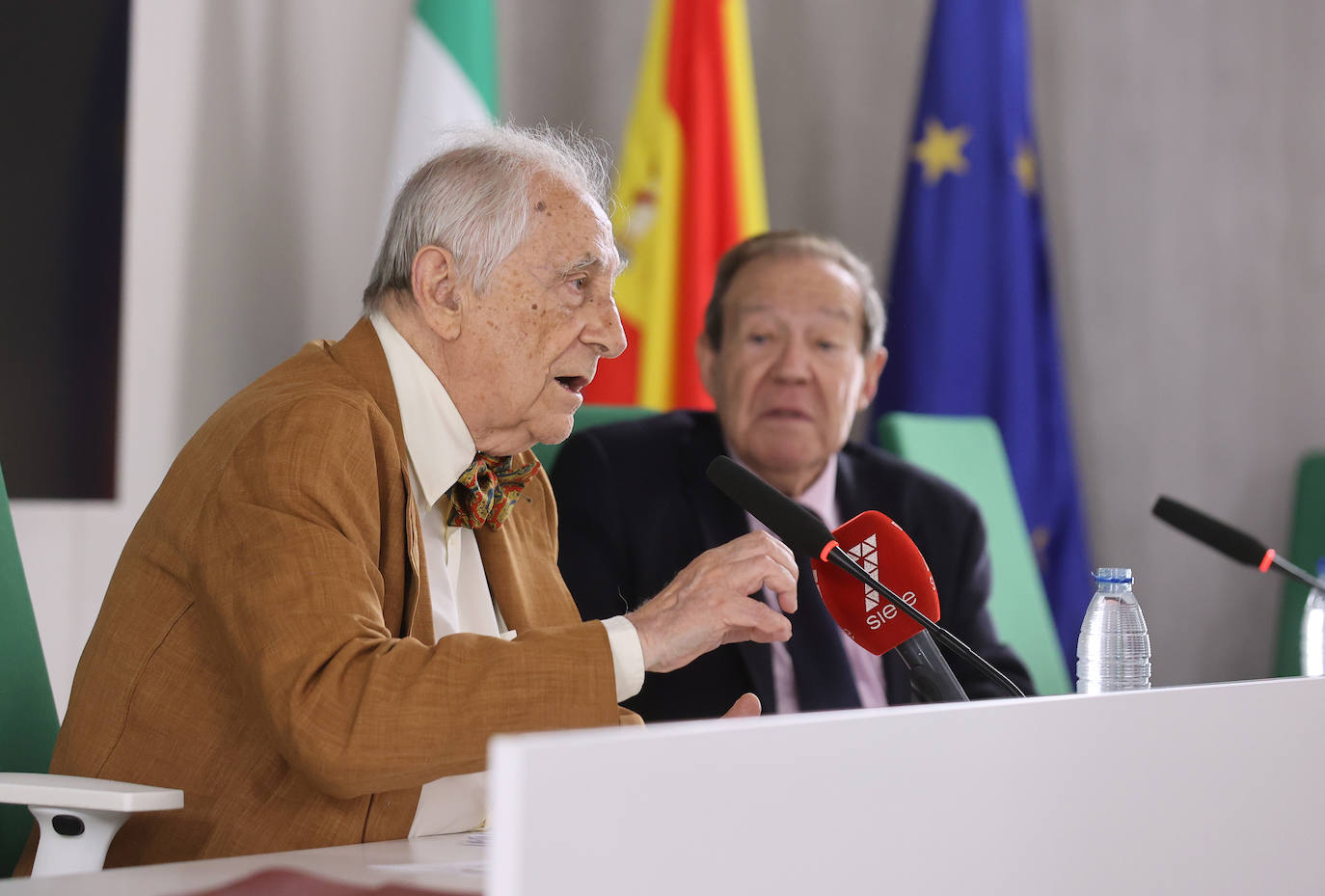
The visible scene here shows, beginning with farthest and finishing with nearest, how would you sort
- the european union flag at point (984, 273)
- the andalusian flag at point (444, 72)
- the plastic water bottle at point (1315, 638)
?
the european union flag at point (984, 273)
the andalusian flag at point (444, 72)
the plastic water bottle at point (1315, 638)

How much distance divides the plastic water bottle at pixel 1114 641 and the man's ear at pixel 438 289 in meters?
0.71

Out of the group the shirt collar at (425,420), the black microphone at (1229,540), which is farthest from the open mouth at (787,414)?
the shirt collar at (425,420)

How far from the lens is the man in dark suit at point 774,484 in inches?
77.8

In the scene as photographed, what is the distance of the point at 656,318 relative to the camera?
2.99m

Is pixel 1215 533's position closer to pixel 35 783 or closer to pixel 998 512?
pixel 35 783

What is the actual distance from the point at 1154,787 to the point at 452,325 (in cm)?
82

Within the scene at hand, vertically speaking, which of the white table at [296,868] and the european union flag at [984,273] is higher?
the european union flag at [984,273]

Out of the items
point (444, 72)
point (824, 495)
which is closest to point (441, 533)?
point (824, 495)

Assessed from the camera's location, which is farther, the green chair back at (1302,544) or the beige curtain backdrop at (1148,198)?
the beige curtain backdrop at (1148,198)

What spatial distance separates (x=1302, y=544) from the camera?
11.3 ft

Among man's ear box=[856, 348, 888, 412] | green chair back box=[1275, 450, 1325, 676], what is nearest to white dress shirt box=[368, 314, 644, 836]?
man's ear box=[856, 348, 888, 412]

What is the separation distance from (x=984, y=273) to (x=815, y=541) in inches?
90.8

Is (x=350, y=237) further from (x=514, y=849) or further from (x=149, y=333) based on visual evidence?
(x=514, y=849)

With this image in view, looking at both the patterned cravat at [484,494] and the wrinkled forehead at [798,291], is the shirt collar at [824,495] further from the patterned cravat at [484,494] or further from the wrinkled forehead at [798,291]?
the patterned cravat at [484,494]
